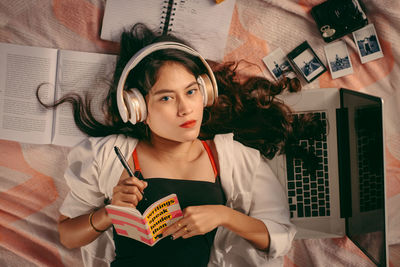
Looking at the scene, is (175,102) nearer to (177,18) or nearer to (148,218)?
(148,218)

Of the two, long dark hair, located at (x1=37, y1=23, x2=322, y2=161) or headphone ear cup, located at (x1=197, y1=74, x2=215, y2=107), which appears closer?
headphone ear cup, located at (x1=197, y1=74, x2=215, y2=107)

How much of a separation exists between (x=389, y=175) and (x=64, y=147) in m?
1.30

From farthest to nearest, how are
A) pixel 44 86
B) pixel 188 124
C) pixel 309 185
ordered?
pixel 44 86 → pixel 309 185 → pixel 188 124

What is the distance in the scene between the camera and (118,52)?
4.31ft

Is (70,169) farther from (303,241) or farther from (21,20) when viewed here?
(303,241)

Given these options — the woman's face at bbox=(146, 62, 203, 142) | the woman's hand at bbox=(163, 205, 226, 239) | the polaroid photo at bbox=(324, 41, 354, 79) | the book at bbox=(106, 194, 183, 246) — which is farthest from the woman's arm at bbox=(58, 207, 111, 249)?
the polaroid photo at bbox=(324, 41, 354, 79)

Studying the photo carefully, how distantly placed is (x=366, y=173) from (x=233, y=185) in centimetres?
43

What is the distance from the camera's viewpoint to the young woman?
100cm

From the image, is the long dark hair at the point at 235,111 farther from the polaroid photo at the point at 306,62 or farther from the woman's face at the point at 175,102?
the woman's face at the point at 175,102

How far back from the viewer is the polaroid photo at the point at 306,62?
1267 millimetres

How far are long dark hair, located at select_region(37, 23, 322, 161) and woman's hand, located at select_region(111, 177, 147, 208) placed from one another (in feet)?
0.88

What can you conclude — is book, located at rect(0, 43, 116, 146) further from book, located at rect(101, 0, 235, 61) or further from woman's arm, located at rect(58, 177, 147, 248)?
woman's arm, located at rect(58, 177, 147, 248)

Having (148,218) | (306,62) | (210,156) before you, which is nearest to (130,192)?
(148,218)

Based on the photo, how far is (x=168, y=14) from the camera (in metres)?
1.27
